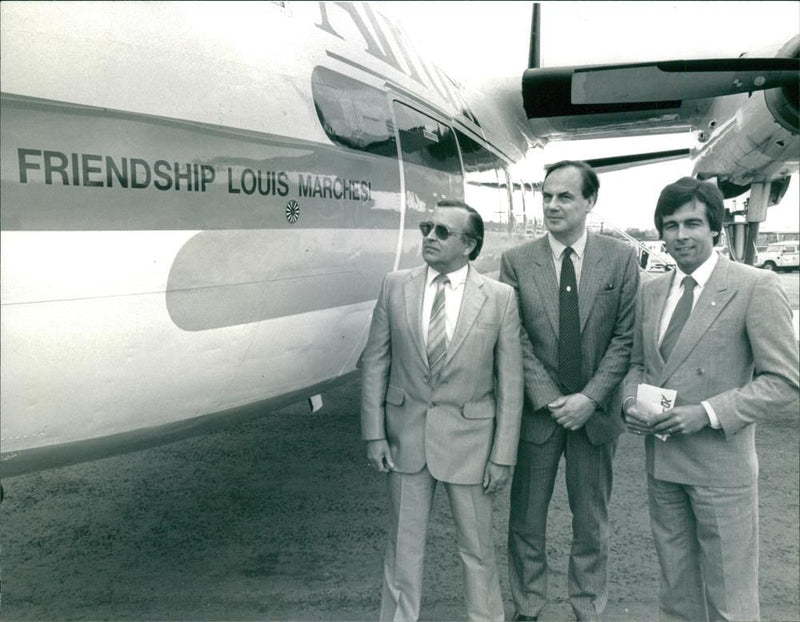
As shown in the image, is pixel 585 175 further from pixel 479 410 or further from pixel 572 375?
pixel 479 410

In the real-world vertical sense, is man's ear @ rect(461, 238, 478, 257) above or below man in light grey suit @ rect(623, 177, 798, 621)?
above

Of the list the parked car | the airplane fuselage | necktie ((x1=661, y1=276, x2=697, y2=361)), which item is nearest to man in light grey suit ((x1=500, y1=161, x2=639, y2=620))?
necktie ((x1=661, y1=276, x2=697, y2=361))

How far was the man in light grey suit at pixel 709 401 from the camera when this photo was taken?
2.28m

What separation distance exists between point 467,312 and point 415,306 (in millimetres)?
205

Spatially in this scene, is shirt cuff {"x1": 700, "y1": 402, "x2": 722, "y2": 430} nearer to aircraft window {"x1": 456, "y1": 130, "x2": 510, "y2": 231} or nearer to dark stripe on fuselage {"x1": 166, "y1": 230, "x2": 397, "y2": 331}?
dark stripe on fuselage {"x1": 166, "y1": 230, "x2": 397, "y2": 331}

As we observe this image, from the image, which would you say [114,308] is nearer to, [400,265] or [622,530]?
[400,265]

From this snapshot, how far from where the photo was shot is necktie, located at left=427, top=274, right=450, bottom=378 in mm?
2574

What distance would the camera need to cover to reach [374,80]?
3379 millimetres

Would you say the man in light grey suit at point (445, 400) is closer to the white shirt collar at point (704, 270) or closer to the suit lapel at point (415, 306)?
the suit lapel at point (415, 306)

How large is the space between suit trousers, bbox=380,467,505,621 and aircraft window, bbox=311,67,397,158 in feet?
4.98

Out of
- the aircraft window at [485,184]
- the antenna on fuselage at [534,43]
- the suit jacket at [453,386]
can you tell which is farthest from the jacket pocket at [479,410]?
the antenna on fuselage at [534,43]

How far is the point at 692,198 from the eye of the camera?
2381mm

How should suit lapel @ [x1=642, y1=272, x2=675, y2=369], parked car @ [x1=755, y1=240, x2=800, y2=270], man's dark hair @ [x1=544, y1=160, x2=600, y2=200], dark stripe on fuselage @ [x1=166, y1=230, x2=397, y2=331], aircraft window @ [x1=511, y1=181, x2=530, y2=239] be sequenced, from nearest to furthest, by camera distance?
dark stripe on fuselage @ [x1=166, y1=230, x2=397, y2=331] → suit lapel @ [x1=642, y1=272, x2=675, y2=369] → man's dark hair @ [x1=544, y1=160, x2=600, y2=200] → aircraft window @ [x1=511, y1=181, x2=530, y2=239] → parked car @ [x1=755, y1=240, x2=800, y2=270]

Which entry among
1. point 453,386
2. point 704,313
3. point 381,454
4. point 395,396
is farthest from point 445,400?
point 704,313
